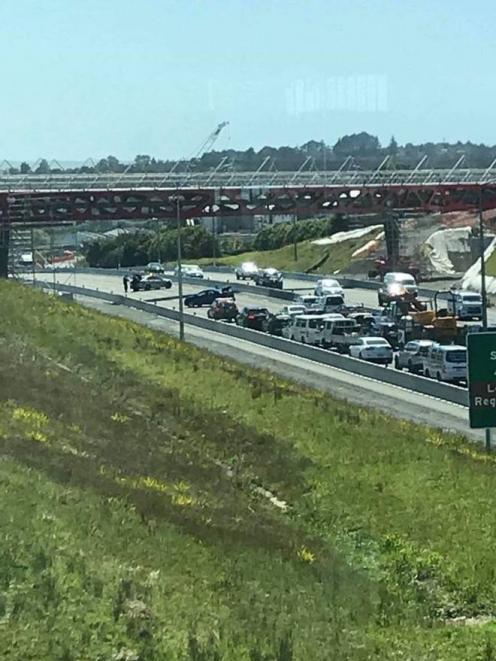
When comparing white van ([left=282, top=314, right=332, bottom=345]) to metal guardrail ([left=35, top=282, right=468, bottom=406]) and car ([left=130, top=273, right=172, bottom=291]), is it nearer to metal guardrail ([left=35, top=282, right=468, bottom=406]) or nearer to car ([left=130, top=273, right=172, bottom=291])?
metal guardrail ([left=35, top=282, right=468, bottom=406])

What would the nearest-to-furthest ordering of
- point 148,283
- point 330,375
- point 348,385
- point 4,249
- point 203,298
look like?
point 348,385, point 330,375, point 203,298, point 4,249, point 148,283

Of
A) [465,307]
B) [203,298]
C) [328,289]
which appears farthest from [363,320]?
[203,298]

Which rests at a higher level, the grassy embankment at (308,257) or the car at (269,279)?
the car at (269,279)

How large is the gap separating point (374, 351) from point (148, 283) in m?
39.6

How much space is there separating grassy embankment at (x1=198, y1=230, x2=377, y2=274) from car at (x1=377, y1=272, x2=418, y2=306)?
2789cm

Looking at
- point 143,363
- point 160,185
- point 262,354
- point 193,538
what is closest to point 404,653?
point 193,538

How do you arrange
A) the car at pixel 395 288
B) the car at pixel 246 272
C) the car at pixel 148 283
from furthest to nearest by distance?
1. the car at pixel 246 272
2. the car at pixel 148 283
3. the car at pixel 395 288

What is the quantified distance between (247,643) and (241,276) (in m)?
84.9

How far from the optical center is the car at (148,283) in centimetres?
8569

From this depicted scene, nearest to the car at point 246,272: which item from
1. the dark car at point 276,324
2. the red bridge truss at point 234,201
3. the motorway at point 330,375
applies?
the red bridge truss at point 234,201

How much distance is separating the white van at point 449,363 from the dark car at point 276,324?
1661 cm

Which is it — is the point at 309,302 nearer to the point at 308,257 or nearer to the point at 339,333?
the point at 339,333

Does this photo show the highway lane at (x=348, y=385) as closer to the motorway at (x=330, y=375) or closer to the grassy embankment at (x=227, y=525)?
the motorway at (x=330, y=375)

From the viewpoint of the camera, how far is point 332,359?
1868 inches
